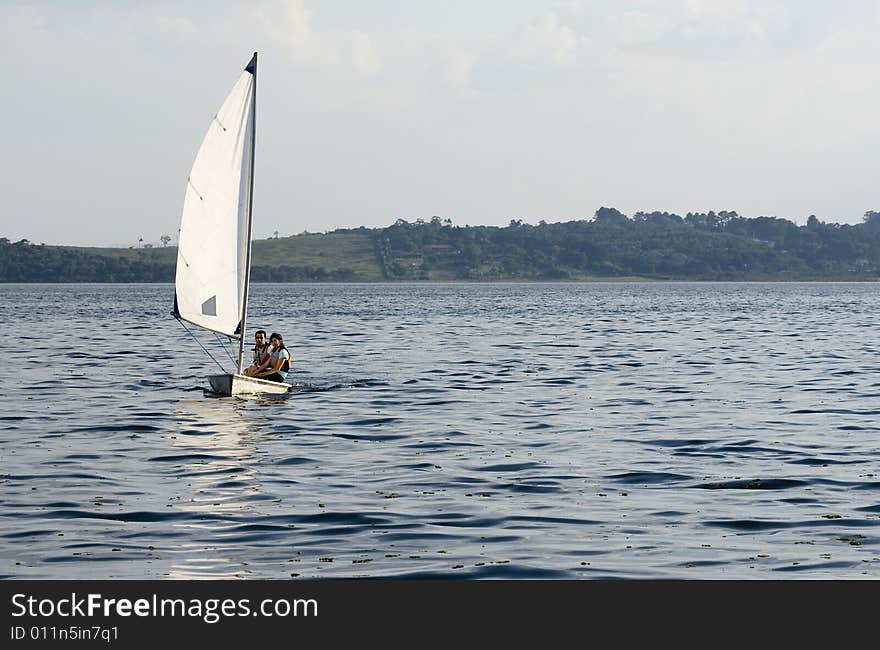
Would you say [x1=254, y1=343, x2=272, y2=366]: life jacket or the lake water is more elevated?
[x1=254, y1=343, x2=272, y2=366]: life jacket

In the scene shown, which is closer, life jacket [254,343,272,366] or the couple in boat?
the couple in boat

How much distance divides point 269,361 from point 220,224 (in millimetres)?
4300

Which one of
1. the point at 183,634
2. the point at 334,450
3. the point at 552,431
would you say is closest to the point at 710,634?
the point at 183,634

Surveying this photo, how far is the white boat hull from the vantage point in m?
36.5

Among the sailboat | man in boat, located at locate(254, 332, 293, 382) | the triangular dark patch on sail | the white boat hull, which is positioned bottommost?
the white boat hull

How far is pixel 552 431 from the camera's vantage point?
29.4 m

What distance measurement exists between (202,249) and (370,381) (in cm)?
883

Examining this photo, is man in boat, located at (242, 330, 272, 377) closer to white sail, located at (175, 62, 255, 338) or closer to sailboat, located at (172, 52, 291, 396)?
sailboat, located at (172, 52, 291, 396)

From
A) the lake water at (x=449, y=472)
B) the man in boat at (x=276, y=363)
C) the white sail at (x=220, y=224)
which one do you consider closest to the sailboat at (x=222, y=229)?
the white sail at (x=220, y=224)

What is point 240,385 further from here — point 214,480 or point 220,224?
point 214,480

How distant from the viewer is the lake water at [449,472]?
1675 cm

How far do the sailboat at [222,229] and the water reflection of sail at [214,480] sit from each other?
2.54 metres

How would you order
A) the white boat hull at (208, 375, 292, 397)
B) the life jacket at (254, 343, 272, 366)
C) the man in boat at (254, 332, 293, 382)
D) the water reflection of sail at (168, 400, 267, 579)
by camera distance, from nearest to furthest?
1. the water reflection of sail at (168, 400, 267, 579)
2. the white boat hull at (208, 375, 292, 397)
3. the man in boat at (254, 332, 293, 382)
4. the life jacket at (254, 343, 272, 366)

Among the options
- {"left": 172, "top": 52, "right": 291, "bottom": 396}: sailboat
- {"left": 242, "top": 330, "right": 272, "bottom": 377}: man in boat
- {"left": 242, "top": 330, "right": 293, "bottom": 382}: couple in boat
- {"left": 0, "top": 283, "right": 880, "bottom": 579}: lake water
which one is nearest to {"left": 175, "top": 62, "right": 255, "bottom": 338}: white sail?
{"left": 172, "top": 52, "right": 291, "bottom": 396}: sailboat
